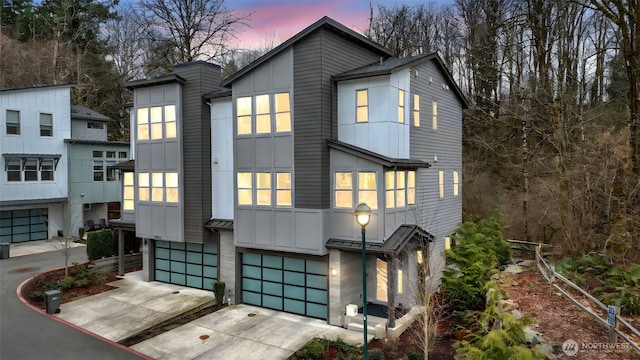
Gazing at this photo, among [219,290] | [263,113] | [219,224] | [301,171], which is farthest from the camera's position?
[219,224]

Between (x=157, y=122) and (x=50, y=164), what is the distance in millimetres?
15079

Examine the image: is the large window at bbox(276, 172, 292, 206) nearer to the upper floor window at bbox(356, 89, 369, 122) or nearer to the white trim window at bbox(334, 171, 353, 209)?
the white trim window at bbox(334, 171, 353, 209)

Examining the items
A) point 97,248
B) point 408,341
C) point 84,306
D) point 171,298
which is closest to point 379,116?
point 408,341

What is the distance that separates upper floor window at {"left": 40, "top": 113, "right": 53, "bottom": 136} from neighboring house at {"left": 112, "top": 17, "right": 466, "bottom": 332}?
13606mm

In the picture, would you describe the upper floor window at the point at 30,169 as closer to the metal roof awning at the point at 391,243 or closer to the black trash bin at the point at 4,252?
the black trash bin at the point at 4,252

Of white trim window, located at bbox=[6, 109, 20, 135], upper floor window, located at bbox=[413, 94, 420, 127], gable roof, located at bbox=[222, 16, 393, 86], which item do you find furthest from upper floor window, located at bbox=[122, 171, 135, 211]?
upper floor window, located at bbox=[413, 94, 420, 127]

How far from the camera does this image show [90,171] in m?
30.2

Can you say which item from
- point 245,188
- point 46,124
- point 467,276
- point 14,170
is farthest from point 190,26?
point 467,276

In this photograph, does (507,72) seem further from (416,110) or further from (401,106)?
(401,106)

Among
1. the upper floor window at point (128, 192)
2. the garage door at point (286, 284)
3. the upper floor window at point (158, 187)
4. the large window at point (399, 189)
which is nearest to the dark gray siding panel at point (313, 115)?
the large window at point (399, 189)

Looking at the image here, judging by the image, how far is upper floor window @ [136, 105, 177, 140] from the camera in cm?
1784

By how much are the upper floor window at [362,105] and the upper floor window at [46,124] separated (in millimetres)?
24509

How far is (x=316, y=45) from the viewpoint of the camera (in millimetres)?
14102

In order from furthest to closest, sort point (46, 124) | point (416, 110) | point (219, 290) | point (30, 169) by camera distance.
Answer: point (46, 124), point (30, 169), point (219, 290), point (416, 110)
